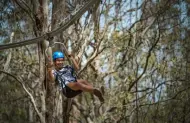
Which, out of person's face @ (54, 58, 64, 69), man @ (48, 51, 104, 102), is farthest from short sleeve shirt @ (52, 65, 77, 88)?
person's face @ (54, 58, 64, 69)

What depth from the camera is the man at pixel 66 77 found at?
14.1ft

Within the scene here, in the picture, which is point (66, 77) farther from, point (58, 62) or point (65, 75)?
point (58, 62)

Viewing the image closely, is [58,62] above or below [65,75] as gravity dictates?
above

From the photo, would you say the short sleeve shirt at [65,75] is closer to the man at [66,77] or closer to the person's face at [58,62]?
the man at [66,77]

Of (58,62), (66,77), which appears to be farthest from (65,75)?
(58,62)

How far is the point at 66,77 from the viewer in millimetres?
4676

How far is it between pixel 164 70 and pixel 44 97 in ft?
11.1

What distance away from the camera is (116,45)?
23.8ft

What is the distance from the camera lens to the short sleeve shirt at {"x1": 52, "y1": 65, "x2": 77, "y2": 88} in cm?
466

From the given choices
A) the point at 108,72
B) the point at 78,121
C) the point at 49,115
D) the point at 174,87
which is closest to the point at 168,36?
the point at 174,87

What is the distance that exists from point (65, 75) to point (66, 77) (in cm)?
4

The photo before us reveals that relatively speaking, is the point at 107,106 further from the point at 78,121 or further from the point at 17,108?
the point at 17,108

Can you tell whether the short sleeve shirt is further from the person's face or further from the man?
the person's face

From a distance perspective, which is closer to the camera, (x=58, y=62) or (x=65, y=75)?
(x=58, y=62)
